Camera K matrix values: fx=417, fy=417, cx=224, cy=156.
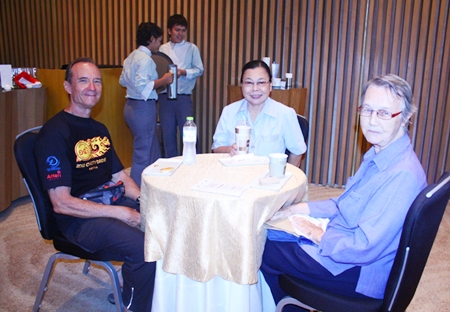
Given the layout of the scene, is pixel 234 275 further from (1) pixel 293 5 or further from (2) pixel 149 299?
(1) pixel 293 5

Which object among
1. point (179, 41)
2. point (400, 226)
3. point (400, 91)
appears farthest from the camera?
point (179, 41)

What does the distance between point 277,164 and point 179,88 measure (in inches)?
141

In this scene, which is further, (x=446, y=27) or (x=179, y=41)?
(x=179, y=41)

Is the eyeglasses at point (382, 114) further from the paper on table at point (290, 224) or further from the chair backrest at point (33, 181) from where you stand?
the chair backrest at point (33, 181)

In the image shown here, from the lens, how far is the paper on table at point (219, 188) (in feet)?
6.30

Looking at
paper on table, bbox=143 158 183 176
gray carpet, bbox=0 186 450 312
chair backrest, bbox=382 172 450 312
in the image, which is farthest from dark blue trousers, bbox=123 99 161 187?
chair backrest, bbox=382 172 450 312

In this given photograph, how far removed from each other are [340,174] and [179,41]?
2699 millimetres

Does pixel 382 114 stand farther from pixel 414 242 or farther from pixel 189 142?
pixel 189 142

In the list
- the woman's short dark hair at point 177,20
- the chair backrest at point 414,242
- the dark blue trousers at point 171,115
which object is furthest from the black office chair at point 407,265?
the woman's short dark hair at point 177,20

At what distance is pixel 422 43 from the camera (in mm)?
4773

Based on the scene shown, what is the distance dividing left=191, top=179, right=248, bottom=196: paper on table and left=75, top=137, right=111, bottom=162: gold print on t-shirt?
773 millimetres

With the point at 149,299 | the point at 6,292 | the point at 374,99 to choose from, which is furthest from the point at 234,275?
the point at 6,292

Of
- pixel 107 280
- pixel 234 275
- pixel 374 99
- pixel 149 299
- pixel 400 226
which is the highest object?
pixel 374 99

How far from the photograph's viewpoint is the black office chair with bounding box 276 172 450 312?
1.46m
